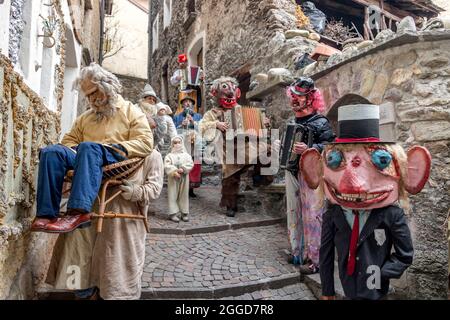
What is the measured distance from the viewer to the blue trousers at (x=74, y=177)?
2006 millimetres

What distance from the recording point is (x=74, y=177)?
202cm

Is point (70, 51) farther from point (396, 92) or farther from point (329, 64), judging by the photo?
point (396, 92)

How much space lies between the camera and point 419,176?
6.44 ft

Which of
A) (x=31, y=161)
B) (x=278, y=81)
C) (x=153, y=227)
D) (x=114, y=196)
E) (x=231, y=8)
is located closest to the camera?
(x=114, y=196)

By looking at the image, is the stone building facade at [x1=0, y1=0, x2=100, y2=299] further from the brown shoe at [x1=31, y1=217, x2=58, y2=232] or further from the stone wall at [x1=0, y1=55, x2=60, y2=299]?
the brown shoe at [x1=31, y1=217, x2=58, y2=232]

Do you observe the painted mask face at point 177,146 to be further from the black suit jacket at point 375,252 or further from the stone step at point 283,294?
the black suit jacket at point 375,252

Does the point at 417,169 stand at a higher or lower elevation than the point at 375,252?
higher

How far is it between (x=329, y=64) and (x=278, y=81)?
1242 mm

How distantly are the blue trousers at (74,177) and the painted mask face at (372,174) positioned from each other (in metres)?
1.46

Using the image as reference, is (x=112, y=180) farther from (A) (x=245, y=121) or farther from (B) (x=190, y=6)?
(B) (x=190, y=6)

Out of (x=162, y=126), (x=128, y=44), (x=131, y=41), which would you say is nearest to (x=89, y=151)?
(x=162, y=126)

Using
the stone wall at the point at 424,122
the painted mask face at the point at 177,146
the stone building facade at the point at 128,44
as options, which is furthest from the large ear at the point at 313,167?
the stone building facade at the point at 128,44

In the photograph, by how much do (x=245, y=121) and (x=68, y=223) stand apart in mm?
3192

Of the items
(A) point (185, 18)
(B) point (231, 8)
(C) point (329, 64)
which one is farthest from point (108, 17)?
(C) point (329, 64)
